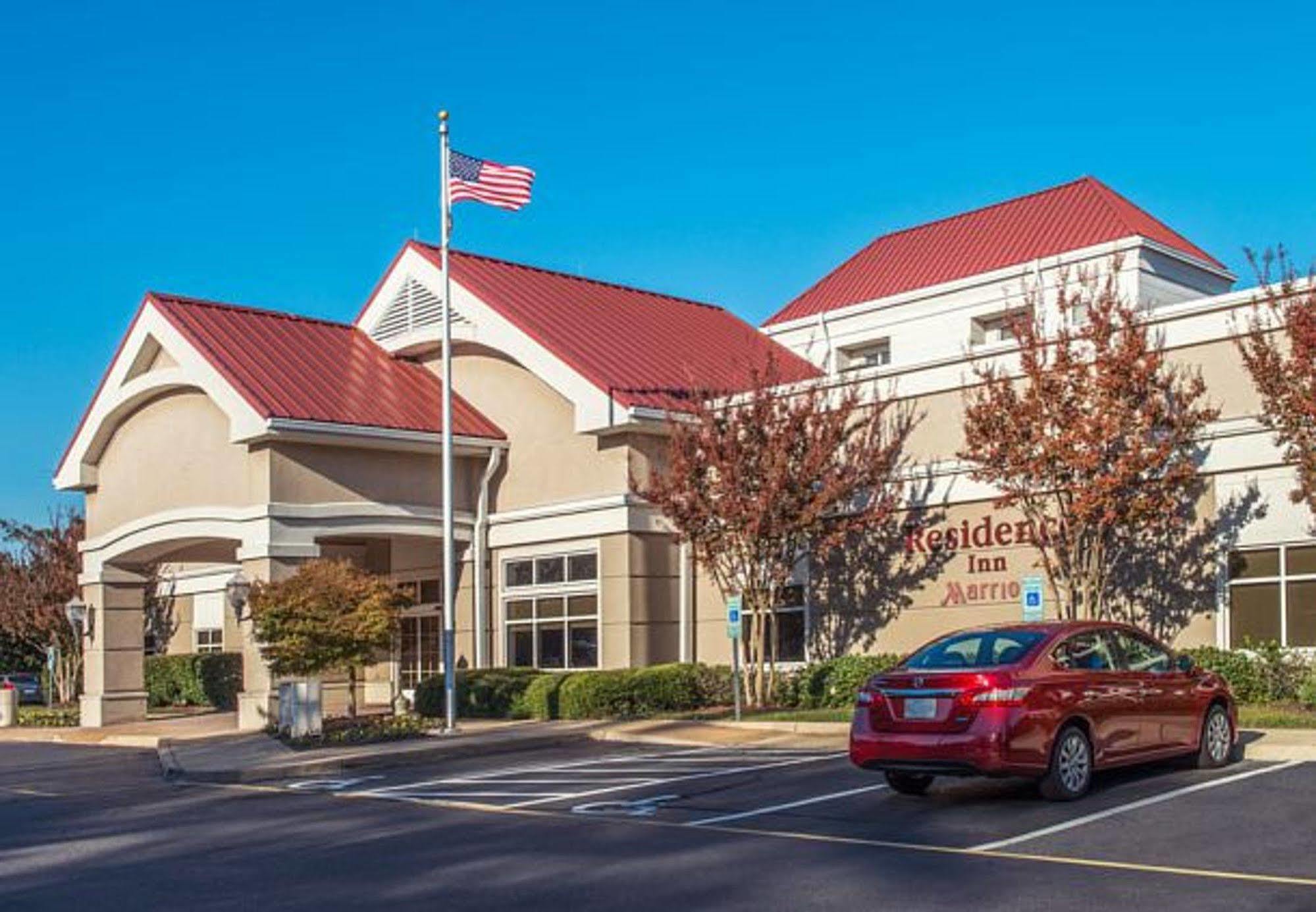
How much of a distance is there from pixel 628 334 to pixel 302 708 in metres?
11.0

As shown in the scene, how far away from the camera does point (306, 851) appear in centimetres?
1248

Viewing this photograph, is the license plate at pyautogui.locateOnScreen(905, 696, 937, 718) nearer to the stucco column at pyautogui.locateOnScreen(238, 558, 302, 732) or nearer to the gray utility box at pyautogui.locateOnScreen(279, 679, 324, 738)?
the gray utility box at pyautogui.locateOnScreen(279, 679, 324, 738)

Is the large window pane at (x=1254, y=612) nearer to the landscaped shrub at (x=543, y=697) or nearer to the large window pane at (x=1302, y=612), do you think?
the large window pane at (x=1302, y=612)

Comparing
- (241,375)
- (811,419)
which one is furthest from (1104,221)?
(241,375)

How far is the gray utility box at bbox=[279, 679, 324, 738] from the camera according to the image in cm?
2289

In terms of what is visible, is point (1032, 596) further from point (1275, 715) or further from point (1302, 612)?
point (1302, 612)

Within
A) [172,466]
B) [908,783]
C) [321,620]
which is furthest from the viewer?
[172,466]

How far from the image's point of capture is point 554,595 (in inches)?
1105

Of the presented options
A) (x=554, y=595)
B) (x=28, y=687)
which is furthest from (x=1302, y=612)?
(x=28, y=687)

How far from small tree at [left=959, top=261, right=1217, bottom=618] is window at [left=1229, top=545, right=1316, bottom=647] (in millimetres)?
1027

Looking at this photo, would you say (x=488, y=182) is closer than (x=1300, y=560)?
No

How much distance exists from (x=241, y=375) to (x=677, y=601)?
841 cm

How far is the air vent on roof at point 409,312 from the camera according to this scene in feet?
101

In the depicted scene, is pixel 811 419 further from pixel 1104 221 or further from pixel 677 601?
pixel 1104 221
